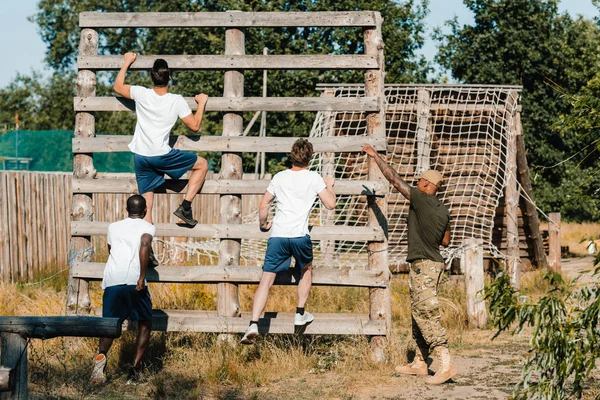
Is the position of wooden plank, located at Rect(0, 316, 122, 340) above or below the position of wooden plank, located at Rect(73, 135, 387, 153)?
below

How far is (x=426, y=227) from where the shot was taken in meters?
7.86

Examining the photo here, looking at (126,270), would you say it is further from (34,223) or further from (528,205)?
(528,205)

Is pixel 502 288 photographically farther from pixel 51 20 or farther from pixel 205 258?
pixel 51 20

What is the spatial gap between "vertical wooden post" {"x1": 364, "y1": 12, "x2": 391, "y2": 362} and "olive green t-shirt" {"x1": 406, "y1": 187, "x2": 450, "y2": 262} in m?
0.74

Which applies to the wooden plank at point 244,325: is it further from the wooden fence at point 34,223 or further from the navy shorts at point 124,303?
the wooden fence at point 34,223

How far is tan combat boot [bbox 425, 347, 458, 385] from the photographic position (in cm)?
769

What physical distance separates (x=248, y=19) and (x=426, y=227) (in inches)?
110

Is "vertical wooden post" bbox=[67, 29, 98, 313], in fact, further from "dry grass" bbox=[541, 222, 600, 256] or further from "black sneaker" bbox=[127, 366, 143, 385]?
"dry grass" bbox=[541, 222, 600, 256]

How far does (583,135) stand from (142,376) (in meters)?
4.44

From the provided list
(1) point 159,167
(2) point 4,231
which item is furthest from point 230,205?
(2) point 4,231

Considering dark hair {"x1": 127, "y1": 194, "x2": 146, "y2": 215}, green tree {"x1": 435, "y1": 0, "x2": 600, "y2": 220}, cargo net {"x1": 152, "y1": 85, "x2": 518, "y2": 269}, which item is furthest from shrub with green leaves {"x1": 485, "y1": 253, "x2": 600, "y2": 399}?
green tree {"x1": 435, "y1": 0, "x2": 600, "y2": 220}

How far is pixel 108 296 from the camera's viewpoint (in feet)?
24.6

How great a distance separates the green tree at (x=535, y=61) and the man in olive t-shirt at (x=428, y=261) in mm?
19898

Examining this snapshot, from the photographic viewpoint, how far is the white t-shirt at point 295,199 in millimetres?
7836
